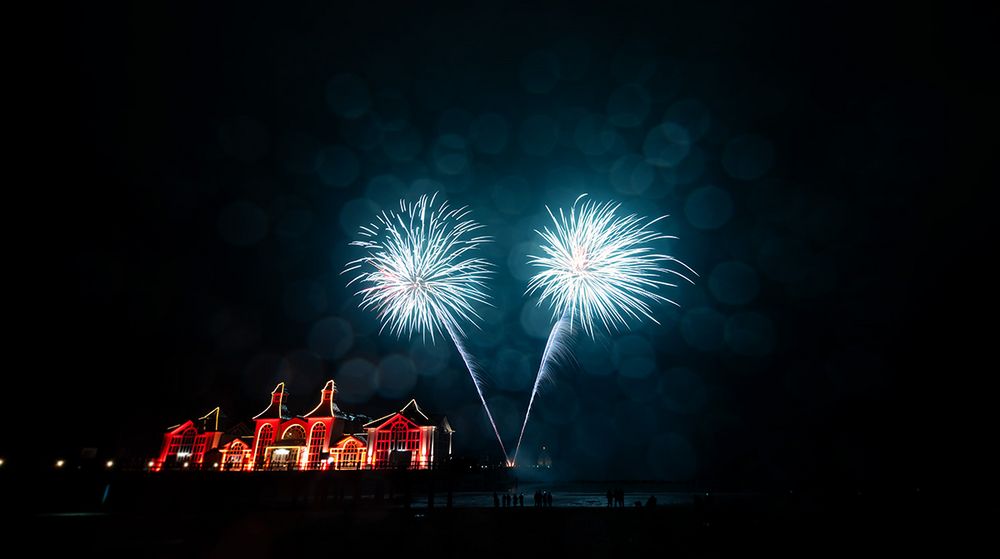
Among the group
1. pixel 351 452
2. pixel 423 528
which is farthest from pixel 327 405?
pixel 423 528

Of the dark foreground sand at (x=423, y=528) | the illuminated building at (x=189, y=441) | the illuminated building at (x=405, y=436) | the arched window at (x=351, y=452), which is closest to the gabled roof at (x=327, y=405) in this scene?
the arched window at (x=351, y=452)

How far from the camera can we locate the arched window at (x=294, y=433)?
2048 inches

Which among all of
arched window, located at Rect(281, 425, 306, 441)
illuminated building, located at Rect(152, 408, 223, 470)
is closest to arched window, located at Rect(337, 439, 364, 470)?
arched window, located at Rect(281, 425, 306, 441)

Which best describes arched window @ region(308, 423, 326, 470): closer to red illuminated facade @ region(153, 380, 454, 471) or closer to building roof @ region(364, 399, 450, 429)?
→ red illuminated facade @ region(153, 380, 454, 471)

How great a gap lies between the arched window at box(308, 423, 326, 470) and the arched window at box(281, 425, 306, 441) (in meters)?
0.22

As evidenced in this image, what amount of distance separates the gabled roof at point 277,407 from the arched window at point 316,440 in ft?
9.06

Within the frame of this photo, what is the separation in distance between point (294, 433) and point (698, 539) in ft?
139

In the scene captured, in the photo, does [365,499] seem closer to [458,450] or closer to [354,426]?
[354,426]

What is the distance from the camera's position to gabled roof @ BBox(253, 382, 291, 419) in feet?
178

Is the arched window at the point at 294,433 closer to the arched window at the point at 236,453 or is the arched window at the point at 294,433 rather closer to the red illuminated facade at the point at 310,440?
the red illuminated facade at the point at 310,440

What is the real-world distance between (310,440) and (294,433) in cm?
218

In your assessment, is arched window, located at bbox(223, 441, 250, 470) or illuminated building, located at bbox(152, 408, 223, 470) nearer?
arched window, located at bbox(223, 441, 250, 470)

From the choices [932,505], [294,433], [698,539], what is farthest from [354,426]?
[932,505]

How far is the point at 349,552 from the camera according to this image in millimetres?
20859
